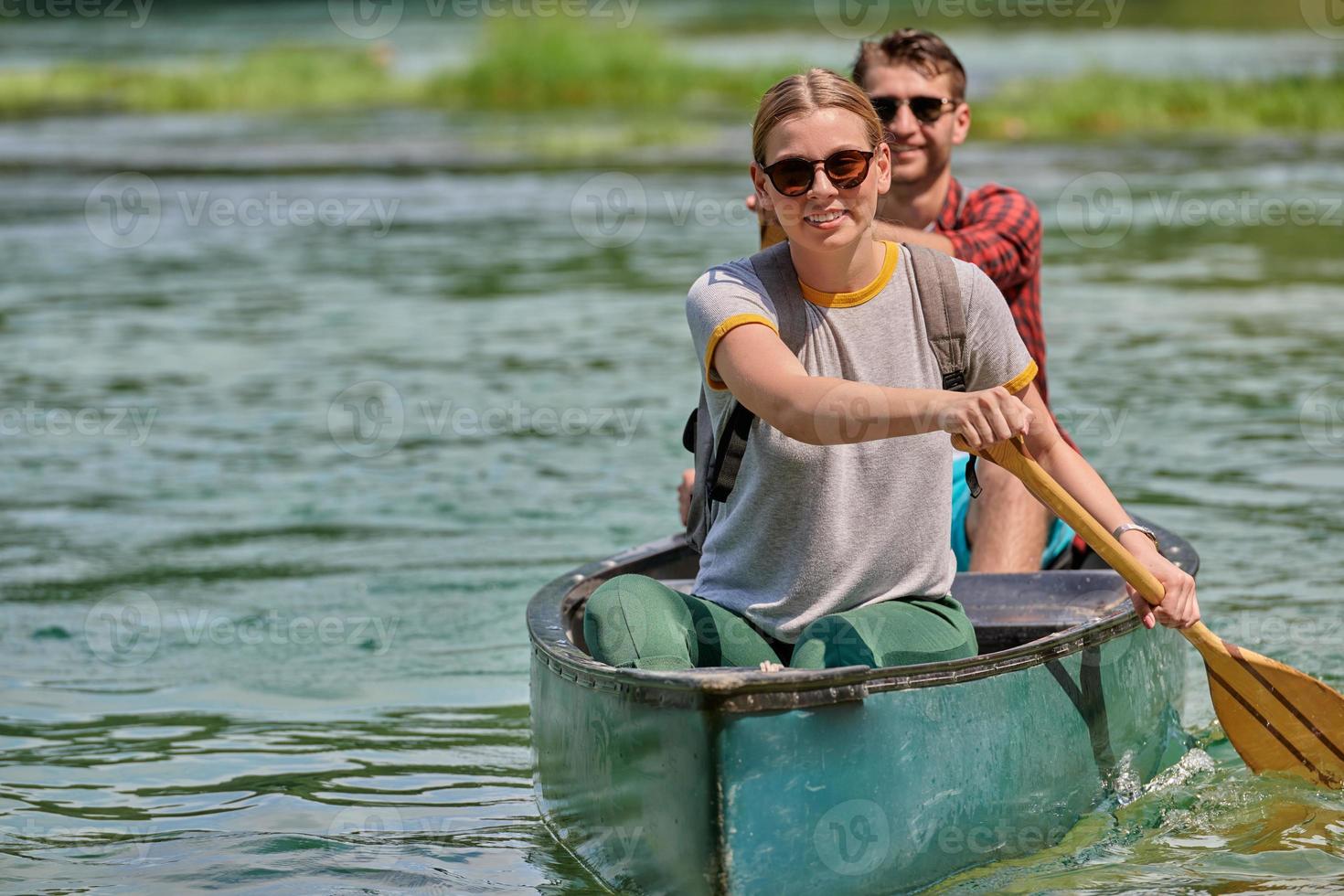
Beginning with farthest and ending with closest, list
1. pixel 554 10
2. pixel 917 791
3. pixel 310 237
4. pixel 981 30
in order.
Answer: pixel 981 30 → pixel 554 10 → pixel 310 237 → pixel 917 791

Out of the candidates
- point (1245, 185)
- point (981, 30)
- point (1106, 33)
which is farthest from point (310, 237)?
point (981, 30)

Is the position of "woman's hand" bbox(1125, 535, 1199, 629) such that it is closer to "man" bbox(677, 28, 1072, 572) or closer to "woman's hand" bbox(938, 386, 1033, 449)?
"woman's hand" bbox(938, 386, 1033, 449)

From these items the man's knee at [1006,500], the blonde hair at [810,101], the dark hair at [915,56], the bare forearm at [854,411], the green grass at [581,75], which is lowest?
the man's knee at [1006,500]

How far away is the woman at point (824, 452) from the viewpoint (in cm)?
386

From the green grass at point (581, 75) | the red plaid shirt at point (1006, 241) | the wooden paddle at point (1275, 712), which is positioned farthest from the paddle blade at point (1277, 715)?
the green grass at point (581, 75)

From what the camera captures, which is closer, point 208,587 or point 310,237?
point 208,587

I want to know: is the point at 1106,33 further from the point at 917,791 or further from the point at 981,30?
the point at 917,791

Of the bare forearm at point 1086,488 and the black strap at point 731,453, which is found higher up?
the black strap at point 731,453

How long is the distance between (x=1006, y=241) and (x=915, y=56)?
24.6 inches

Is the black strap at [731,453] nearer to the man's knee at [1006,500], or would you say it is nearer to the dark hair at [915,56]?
the man's knee at [1006,500]

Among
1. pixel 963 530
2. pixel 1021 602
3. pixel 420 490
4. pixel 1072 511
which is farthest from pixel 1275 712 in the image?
pixel 420 490

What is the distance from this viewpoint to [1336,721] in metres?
4.88

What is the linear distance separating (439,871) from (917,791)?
4.32 ft

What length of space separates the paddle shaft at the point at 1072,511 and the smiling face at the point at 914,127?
70.8 inches
